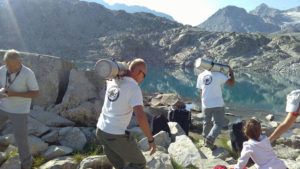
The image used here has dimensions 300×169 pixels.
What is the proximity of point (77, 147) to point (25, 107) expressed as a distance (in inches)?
106

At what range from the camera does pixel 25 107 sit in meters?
8.82

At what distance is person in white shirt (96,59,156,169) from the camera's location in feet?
24.2

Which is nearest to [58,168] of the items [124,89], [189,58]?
[124,89]

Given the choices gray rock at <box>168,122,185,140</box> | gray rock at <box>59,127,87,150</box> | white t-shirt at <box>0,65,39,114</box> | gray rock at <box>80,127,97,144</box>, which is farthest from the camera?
Result: gray rock at <box>168,122,185,140</box>

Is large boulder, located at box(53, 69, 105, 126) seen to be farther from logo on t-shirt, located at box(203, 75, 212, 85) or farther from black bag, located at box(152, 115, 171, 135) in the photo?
logo on t-shirt, located at box(203, 75, 212, 85)

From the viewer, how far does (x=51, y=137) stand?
37.4 ft


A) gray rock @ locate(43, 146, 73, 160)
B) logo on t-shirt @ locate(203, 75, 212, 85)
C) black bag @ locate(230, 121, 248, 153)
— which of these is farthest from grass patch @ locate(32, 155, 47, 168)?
black bag @ locate(230, 121, 248, 153)

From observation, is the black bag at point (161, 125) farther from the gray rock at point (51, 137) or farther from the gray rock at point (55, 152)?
the gray rock at point (55, 152)

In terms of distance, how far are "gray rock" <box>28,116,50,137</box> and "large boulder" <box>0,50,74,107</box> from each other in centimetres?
117

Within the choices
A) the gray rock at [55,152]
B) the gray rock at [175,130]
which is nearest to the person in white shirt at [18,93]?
the gray rock at [55,152]

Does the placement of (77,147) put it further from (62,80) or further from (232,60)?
(232,60)

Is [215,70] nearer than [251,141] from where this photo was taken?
No

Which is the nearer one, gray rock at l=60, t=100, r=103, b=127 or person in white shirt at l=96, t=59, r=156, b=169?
person in white shirt at l=96, t=59, r=156, b=169

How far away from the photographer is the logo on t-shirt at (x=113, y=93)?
7461 mm
